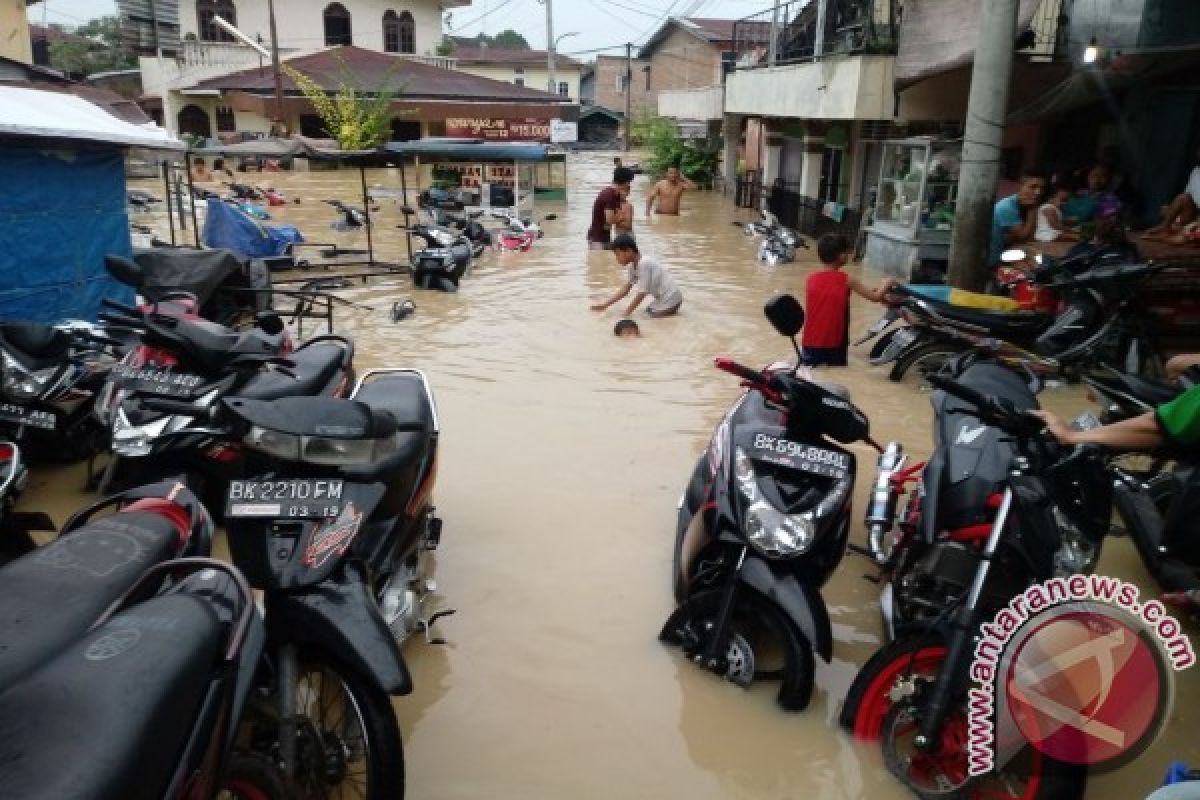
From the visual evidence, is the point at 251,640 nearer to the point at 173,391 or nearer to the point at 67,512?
the point at 173,391

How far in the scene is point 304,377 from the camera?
14.8 ft

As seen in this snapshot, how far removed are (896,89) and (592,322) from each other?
5.23 metres

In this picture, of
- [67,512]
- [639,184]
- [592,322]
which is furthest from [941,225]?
[639,184]

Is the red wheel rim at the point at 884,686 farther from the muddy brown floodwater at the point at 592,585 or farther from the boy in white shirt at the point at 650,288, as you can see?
the boy in white shirt at the point at 650,288

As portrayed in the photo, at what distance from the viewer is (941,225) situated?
10797 millimetres

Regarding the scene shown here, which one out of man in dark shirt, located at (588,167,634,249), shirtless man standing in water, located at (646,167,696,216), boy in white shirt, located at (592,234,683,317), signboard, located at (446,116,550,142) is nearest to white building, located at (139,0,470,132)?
signboard, located at (446,116,550,142)

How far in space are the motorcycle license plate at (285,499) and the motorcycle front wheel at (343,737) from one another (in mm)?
395

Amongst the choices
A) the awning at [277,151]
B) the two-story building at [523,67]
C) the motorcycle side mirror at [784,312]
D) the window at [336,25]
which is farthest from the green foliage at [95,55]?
the motorcycle side mirror at [784,312]

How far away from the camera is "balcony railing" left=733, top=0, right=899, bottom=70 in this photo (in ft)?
36.5

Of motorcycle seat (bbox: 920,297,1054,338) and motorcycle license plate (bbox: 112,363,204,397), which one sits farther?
motorcycle seat (bbox: 920,297,1054,338)

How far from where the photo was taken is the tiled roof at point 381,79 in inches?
1190

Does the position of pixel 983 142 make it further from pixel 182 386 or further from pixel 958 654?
pixel 182 386

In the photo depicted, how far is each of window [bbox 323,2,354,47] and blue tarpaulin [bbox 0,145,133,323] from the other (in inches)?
1303

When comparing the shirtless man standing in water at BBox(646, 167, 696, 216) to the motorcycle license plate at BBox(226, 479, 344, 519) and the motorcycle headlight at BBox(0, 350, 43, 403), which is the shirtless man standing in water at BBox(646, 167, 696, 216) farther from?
the motorcycle license plate at BBox(226, 479, 344, 519)
